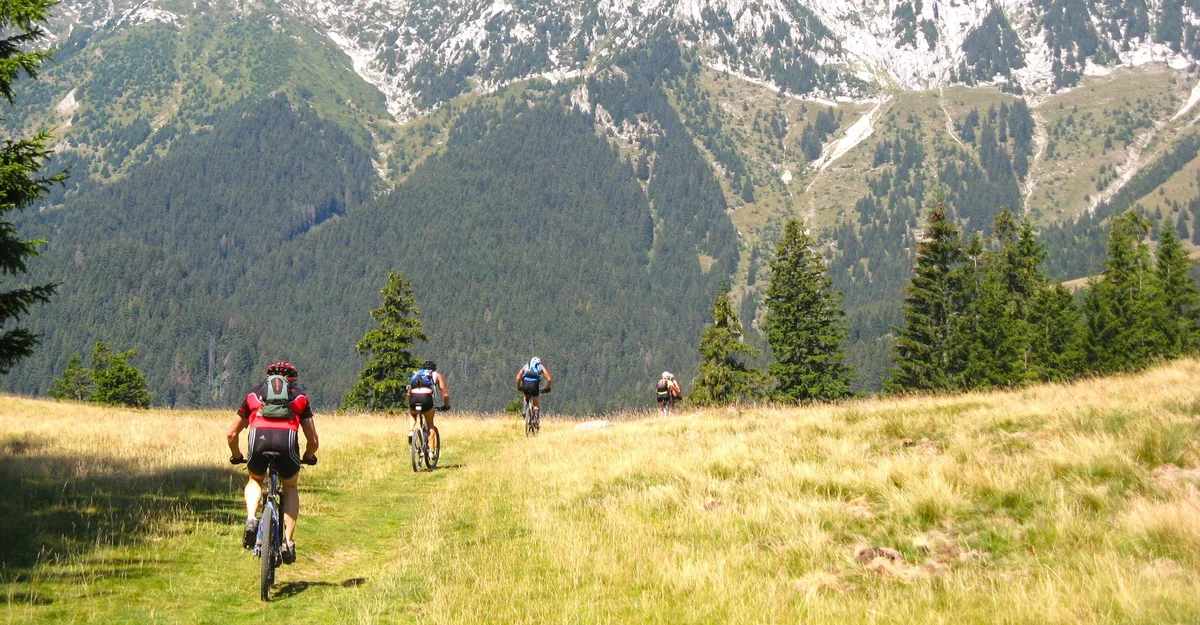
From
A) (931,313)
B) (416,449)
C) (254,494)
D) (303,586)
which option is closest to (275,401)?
(254,494)

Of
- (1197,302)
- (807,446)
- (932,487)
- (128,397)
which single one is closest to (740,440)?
(807,446)

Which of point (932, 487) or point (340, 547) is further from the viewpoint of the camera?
point (340, 547)

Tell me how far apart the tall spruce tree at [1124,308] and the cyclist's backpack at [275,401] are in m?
62.1

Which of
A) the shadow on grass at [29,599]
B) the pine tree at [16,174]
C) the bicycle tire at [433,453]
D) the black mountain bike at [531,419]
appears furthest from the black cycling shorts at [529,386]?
the shadow on grass at [29,599]

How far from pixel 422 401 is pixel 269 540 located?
1095 centimetres

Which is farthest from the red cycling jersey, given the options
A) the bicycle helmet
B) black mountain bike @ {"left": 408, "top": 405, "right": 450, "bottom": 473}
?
black mountain bike @ {"left": 408, "top": 405, "right": 450, "bottom": 473}

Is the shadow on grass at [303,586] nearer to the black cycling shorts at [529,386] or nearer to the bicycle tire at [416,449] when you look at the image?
the bicycle tire at [416,449]

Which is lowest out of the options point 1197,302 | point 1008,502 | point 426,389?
point 1008,502

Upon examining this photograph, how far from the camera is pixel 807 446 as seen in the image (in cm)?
1662

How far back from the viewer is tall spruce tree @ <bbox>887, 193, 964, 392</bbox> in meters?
56.4

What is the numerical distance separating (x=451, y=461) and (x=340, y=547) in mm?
10582

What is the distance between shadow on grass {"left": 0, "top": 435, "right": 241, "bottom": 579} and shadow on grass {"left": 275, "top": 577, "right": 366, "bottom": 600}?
1933mm

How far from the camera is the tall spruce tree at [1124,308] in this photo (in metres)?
60.3

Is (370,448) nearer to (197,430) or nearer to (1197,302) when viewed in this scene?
(197,430)
